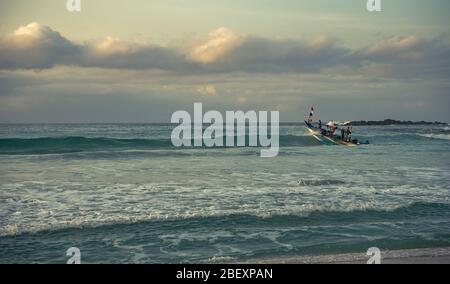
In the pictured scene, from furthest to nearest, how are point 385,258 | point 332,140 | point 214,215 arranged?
point 332,140
point 214,215
point 385,258

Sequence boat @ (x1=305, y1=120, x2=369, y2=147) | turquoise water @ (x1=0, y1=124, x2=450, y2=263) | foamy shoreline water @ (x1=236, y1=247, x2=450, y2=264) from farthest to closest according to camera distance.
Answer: boat @ (x1=305, y1=120, x2=369, y2=147), turquoise water @ (x1=0, y1=124, x2=450, y2=263), foamy shoreline water @ (x1=236, y1=247, x2=450, y2=264)

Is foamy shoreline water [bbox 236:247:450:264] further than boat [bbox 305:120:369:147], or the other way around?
boat [bbox 305:120:369:147]

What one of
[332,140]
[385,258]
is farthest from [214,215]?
[332,140]

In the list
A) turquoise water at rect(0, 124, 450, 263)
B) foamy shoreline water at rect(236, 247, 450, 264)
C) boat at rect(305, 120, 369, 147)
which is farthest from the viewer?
boat at rect(305, 120, 369, 147)

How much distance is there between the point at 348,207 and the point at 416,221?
1950 millimetres

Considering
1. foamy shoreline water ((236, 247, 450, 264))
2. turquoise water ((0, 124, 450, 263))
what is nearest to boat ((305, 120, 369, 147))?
turquoise water ((0, 124, 450, 263))

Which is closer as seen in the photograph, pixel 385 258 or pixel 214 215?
pixel 385 258

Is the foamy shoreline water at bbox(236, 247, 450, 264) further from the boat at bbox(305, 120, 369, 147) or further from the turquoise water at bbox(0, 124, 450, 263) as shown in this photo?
the boat at bbox(305, 120, 369, 147)

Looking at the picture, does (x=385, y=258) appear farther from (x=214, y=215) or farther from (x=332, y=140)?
(x=332, y=140)

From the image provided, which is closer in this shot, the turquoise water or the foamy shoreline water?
the foamy shoreline water

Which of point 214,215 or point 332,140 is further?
point 332,140

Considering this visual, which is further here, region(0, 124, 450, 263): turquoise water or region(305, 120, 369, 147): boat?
region(305, 120, 369, 147): boat

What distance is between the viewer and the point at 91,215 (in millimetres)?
11430

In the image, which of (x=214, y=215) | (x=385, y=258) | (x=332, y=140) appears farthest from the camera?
(x=332, y=140)
